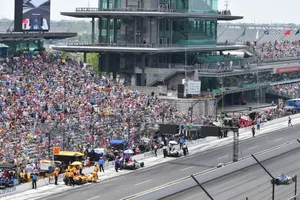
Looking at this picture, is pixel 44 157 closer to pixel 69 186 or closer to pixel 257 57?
pixel 69 186

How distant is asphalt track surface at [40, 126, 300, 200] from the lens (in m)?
46.8

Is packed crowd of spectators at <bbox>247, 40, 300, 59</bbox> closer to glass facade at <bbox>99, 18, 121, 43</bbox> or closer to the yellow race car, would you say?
glass facade at <bbox>99, 18, 121, 43</bbox>

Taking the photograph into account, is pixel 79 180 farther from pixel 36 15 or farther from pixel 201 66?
pixel 201 66

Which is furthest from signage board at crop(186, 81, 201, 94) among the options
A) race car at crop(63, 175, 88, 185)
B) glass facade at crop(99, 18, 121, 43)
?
race car at crop(63, 175, 88, 185)

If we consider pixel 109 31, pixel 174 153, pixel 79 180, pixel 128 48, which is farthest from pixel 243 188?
pixel 109 31

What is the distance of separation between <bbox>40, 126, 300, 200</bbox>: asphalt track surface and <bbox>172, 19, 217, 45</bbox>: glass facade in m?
27.4

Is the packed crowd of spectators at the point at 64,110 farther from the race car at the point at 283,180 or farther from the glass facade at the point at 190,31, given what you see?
the race car at the point at 283,180

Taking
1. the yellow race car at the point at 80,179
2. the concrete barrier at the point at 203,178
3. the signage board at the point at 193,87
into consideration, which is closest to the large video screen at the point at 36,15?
the signage board at the point at 193,87

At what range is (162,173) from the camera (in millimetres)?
54531

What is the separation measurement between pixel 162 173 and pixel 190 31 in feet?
156

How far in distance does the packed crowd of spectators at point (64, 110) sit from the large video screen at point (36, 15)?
2.77 metres

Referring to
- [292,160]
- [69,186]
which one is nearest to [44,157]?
[69,186]

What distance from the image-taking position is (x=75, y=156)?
53094mm

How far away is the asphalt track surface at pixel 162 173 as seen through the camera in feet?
153
